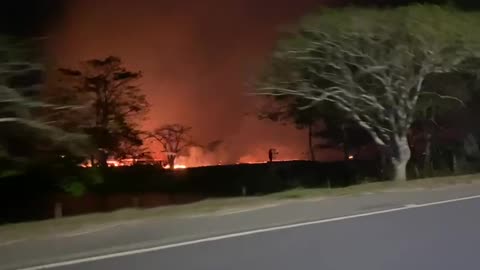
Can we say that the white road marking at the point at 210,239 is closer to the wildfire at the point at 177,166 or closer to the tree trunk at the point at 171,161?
the wildfire at the point at 177,166

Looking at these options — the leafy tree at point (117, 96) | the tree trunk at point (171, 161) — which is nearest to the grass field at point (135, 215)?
the leafy tree at point (117, 96)

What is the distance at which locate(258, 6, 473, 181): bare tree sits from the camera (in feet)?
79.7

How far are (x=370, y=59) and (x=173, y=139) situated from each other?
21.6m

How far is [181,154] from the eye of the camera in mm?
44562

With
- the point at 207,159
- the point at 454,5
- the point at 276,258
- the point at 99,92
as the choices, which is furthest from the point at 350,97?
the point at 207,159

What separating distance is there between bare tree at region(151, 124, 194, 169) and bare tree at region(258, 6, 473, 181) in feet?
57.8

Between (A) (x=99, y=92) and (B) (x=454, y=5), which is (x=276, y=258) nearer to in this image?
(B) (x=454, y=5)

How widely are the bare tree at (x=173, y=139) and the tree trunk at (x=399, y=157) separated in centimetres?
1754

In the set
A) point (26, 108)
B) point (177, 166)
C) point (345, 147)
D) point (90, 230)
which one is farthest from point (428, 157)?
point (90, 230)

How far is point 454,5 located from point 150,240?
2055 cm

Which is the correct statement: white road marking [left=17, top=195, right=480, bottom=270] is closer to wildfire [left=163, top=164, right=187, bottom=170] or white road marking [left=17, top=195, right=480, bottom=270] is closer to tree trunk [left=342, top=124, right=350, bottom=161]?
wildfire [left=163, top=164, right=187, bottom=170]

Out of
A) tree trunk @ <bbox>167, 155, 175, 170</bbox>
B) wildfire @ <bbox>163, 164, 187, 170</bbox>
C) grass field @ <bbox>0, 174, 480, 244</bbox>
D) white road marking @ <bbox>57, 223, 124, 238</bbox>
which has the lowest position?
white road marking @ <bbox>57, 223, 124, 238</bbox>

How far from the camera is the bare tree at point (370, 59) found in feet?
79.7

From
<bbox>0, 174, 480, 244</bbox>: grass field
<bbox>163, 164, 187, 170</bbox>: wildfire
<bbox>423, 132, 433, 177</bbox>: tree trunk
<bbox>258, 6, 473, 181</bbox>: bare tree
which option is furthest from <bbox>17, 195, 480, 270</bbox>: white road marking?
<bbox>163, 164, 187, 170</bbox>: wildfire
